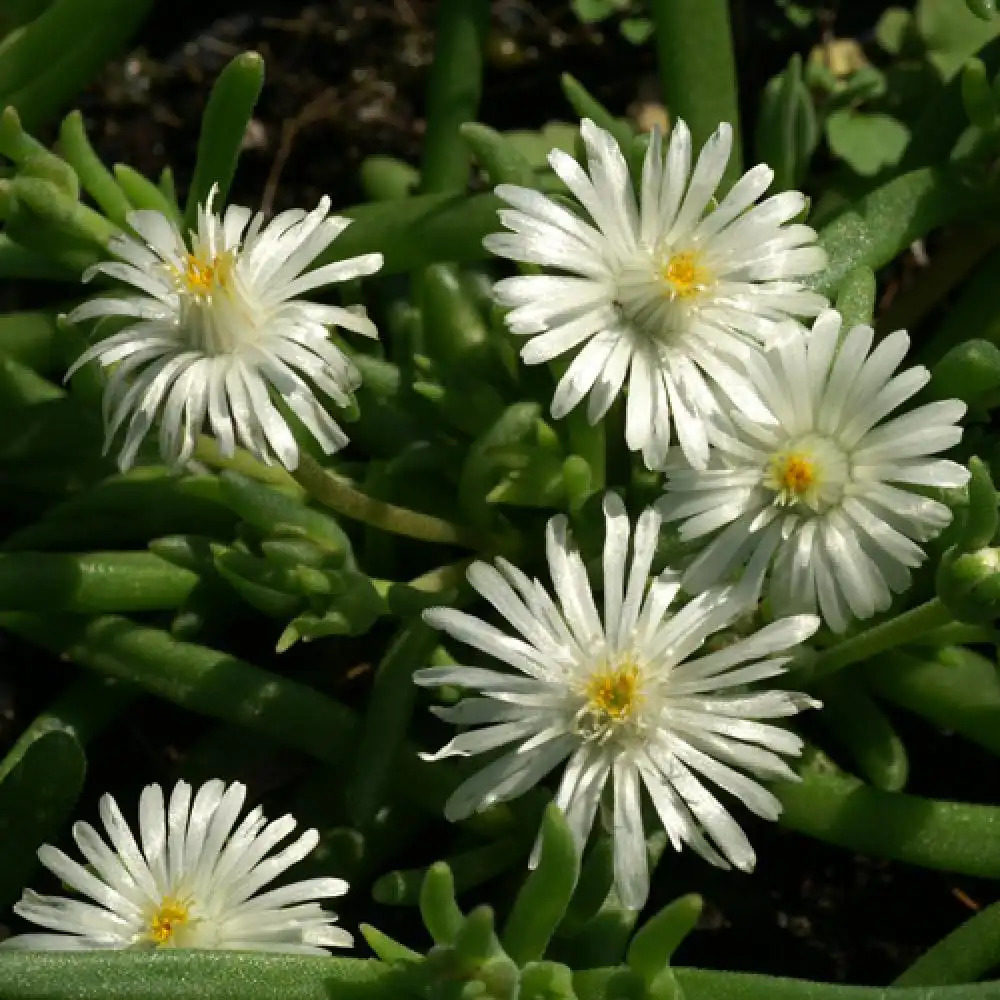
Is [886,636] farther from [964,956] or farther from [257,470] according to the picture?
[257,470]

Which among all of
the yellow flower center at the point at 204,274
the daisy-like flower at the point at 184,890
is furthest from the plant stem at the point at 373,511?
the daisy-like flower at the point at 184,890

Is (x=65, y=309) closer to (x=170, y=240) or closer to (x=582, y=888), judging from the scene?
(x=170, y=240)

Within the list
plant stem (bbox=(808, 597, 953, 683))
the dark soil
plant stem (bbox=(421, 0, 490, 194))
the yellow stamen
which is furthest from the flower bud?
the dark soil

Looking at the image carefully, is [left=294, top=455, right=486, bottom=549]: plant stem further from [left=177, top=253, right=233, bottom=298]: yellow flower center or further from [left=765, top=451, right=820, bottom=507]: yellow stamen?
[left=765, top=451, right=820, bottom=507]: yellow stamen

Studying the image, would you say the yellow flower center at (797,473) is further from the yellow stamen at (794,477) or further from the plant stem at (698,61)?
the plant stem at (698,61)

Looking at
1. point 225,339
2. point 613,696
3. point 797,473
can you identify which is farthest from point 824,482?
point 225,339

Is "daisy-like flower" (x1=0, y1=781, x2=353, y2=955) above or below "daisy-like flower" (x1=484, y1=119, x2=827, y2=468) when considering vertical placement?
below
